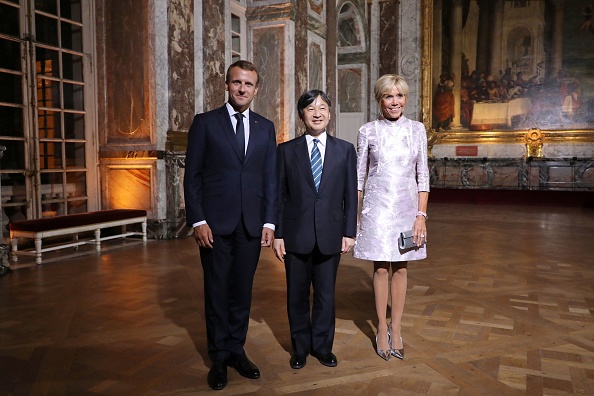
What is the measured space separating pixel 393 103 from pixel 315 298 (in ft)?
3.49

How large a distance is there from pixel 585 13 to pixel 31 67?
41.0 feet

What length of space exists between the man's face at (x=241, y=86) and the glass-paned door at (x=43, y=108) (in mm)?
4590

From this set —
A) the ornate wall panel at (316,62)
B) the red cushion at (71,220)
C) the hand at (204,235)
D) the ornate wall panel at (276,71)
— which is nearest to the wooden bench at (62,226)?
the red cushion at (71,220)

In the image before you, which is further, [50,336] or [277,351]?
[50,336]

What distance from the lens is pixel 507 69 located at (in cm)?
1359

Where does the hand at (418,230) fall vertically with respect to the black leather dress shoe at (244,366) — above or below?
above

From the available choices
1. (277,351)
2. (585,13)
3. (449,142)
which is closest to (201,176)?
(277,351)

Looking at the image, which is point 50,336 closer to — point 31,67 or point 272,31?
point 31,67

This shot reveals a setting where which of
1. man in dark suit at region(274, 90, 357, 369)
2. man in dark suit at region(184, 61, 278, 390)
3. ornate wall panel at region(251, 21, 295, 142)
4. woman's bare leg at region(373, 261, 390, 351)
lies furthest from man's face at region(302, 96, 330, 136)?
ornate wall panel at region(251, 21, 295, 142)

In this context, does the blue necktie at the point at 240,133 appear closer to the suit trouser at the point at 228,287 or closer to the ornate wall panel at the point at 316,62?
the suit trouser at the point at 228,287

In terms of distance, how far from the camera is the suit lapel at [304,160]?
257 centimetres

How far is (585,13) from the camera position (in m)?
12.9

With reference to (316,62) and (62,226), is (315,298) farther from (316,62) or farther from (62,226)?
(316,62)

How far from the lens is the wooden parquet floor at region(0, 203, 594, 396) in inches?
97.0
